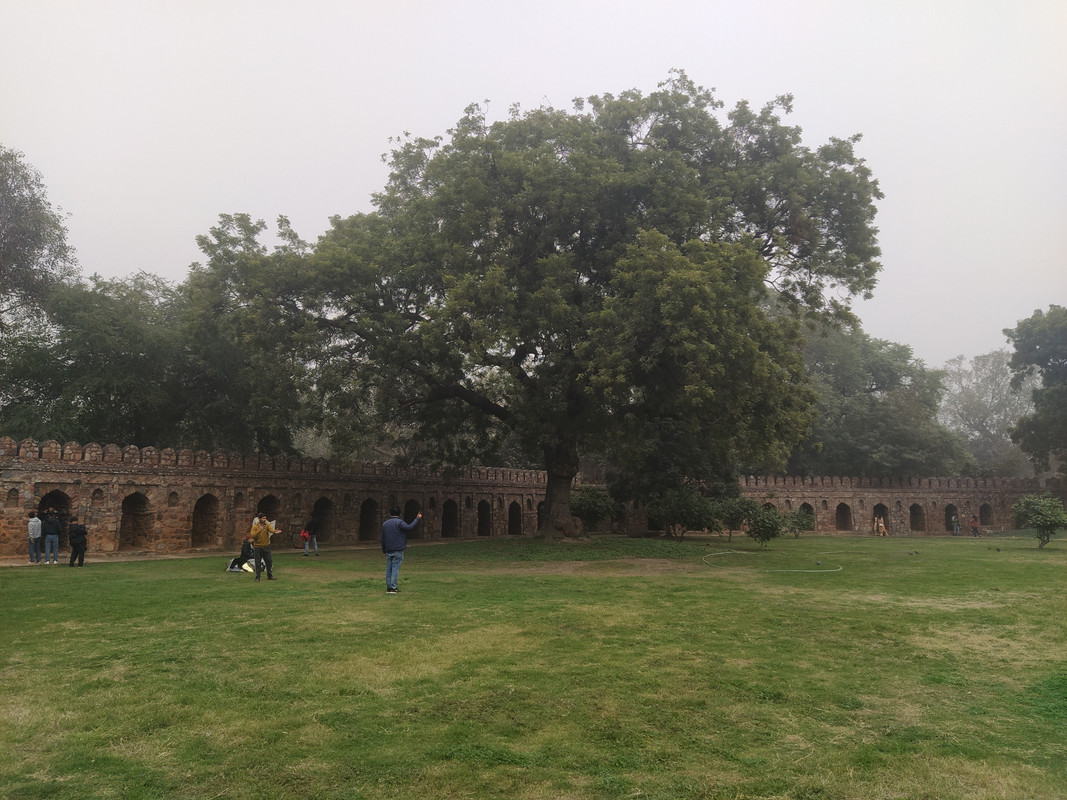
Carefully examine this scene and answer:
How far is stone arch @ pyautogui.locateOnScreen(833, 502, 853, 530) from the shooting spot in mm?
47703

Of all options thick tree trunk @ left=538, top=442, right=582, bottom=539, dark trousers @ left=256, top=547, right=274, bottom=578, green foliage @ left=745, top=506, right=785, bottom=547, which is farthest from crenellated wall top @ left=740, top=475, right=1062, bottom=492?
dark trousers @ left=256, top=547, right=274, bottom=578

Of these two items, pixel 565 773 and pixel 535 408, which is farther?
pixel 535 408

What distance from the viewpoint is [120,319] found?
94.6 feet

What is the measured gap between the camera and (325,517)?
32.1 m

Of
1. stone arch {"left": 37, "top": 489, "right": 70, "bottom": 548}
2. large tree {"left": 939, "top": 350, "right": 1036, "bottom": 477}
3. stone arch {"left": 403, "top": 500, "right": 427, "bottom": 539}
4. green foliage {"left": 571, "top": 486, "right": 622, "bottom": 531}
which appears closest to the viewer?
stone arch {"left": 37, "top": 489, "right": 70, "bottom": 548}

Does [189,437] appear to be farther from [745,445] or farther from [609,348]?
[745,445]

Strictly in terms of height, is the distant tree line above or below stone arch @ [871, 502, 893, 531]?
above

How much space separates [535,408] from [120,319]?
18.7 meters

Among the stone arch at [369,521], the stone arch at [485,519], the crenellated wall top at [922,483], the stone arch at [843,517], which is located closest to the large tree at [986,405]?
the crenellated wall top at [922,483]

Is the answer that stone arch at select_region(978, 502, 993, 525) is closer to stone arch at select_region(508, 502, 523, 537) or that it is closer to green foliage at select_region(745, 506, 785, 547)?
green foliage at select_region(745, 506, 785, 547)

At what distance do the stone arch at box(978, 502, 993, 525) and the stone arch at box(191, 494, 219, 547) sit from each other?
48.5m

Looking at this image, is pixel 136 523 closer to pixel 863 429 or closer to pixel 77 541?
pixel 77 541

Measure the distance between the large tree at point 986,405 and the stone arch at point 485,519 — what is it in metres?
49.4

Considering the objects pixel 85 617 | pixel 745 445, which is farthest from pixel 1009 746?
pixel 745 445
